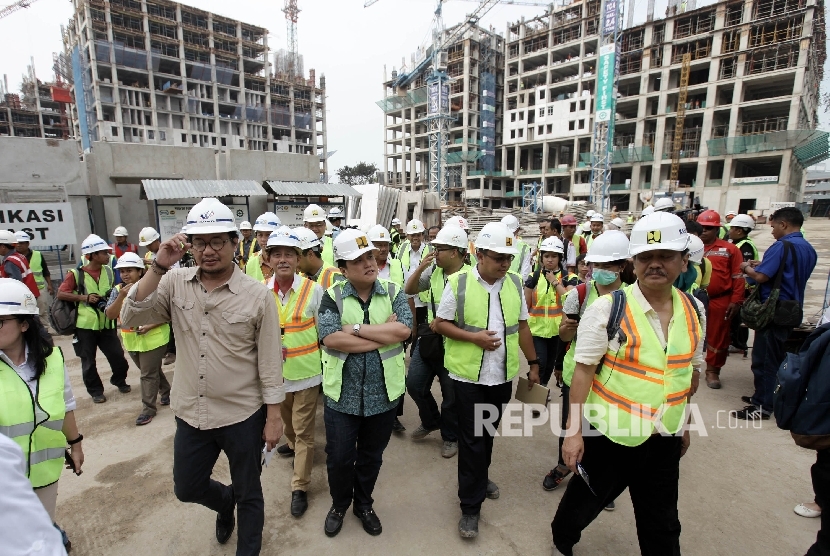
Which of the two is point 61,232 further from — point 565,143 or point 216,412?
point 565,143

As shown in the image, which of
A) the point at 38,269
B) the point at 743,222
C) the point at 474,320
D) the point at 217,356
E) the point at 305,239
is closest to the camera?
the point at 217,356

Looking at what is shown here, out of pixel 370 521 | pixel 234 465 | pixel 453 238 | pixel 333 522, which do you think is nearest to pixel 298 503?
pixel 333 522

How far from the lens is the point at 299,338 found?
3.25 meters

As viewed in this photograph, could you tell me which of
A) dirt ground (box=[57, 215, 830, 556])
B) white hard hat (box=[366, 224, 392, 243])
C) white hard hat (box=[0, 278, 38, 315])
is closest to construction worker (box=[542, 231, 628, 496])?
dirt ground (box=[57, 215, 830, 556])

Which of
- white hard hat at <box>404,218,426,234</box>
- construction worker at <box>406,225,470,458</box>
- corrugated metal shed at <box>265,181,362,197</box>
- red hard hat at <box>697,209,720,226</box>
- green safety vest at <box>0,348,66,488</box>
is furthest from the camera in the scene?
corrugated metal shed at <box>265,181,362,197</box>

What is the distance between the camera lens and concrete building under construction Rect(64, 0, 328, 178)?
5169cm

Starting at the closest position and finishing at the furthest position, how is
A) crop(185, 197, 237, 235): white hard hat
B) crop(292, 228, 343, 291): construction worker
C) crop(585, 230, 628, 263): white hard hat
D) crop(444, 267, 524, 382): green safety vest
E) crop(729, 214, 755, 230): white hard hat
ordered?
crop(185, 197, 237, 235): white hard hat
crop(444, 267, 524, 382): green safety vest
crop(585, 230, 628, 263): white hard hat
crop(292, 228, 343, 291): construction worker
crop(729, 214, 755, 230): white hard hat

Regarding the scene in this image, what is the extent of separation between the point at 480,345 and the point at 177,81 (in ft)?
227

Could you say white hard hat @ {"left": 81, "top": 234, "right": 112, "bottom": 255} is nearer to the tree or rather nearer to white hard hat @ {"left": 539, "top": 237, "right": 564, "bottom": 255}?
white hard hat @ {"left": 539, "top": 237, "right": 564, "bottom": 255}

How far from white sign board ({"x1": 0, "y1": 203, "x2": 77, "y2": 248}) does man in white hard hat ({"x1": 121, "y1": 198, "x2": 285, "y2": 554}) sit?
8230 millimetres

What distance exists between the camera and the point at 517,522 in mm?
2928

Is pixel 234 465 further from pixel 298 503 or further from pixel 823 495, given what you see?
pixel 823 495

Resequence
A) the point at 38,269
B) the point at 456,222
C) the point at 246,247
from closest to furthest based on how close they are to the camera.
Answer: the point at 456,222 < the point at 38,269 < the point at 246,247

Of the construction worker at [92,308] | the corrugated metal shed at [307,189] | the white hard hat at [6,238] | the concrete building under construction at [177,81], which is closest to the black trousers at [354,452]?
the construction worker at [92,308]
